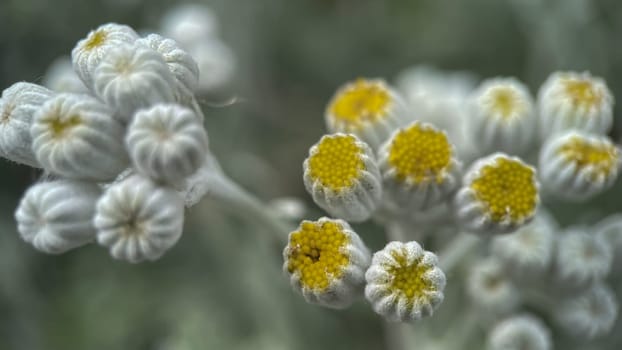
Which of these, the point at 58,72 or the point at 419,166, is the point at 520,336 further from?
the point at 58,72

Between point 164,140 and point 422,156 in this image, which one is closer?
point 164,140

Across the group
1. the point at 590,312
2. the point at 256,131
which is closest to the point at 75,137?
the point at 590,312

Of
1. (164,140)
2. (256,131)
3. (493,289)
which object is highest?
(256,131)

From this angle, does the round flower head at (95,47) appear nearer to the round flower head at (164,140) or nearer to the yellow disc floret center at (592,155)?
the round flower head at (164,140)

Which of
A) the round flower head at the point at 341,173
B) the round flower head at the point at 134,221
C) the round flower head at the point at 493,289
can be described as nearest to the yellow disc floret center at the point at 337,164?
the round flower head at the point at 341,173

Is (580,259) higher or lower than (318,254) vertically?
higher
